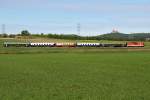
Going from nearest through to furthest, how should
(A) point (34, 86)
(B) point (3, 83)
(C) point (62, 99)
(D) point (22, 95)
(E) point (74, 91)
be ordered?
(C) point (62, 99), (D) point (22, 95), (E) point (74, 91), (A) point (34, 86), (B) point (3, 83)

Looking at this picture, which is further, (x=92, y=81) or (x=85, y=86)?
(x=92, y=81)

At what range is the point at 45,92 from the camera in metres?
19.2

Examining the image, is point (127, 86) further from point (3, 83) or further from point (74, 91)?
point (3, 83)

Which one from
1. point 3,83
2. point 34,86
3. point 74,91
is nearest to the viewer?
point 74,91

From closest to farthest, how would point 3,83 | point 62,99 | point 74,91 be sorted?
point 62,99
point 74,91
point 3,83

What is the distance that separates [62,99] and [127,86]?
6.14 metres

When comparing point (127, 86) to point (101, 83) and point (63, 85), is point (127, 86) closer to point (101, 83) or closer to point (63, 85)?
point (101, 83)

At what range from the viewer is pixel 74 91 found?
19656 mm

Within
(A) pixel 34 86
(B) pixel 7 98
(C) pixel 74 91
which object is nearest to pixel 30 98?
(B) pixel 7 98

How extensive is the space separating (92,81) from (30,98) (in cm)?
811

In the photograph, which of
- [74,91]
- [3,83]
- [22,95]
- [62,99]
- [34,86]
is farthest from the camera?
[3,83]

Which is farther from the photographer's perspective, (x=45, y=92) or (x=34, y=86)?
(x=34, y=86)

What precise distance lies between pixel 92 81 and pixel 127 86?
3225 mm

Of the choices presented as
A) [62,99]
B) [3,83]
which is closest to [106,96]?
[62,99]
